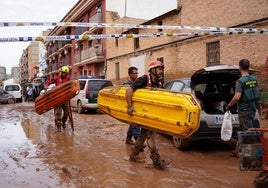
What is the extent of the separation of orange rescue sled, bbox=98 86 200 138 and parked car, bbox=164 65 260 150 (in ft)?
4.29

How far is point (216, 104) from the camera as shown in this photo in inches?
279

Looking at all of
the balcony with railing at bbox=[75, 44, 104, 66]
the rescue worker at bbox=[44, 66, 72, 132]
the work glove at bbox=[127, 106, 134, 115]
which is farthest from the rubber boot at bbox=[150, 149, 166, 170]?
the balcony with railing at bbox=[75, 44, 104, 66]

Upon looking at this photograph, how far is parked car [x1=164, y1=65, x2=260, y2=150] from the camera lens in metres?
6.41

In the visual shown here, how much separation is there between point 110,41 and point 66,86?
2036 centimetres

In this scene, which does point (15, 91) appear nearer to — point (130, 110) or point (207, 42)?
point (207, 42)

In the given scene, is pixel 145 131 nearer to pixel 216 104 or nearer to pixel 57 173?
pixel 57 173

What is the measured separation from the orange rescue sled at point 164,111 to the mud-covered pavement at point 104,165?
719mm

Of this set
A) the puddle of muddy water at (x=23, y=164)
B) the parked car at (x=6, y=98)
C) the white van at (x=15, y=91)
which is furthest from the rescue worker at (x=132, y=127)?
the white van at (x=15, y=91)

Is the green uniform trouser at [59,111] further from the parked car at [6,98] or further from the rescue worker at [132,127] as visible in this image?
the parked car at [6,98]

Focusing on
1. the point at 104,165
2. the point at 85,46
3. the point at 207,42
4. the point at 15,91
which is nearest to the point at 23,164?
the point at 104,165

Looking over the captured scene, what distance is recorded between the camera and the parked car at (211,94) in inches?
253

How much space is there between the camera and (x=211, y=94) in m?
7.01

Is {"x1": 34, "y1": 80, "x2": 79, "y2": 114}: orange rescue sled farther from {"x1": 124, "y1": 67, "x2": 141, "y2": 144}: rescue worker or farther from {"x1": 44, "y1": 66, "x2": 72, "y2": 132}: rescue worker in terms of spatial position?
{"x1": 124, "y1": 67, "x2": 141, "y2": 144}: rescue worker

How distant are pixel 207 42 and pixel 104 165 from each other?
13094 mm
